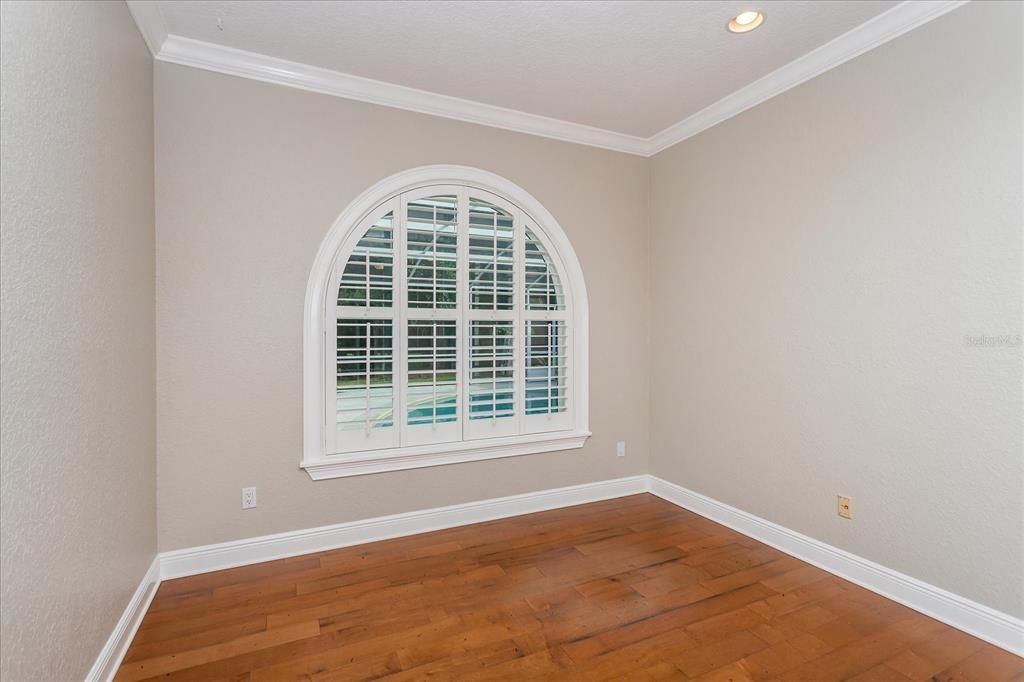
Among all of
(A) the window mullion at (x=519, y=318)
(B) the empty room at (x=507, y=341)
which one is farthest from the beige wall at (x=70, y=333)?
(A) the window mullion at (x=519, y=318)

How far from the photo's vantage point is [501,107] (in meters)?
3.14

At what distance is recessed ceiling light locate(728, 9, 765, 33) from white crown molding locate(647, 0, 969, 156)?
45 centimetres

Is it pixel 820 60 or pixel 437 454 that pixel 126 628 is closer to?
pixel 437 454

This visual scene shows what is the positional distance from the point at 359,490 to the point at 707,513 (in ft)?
7.28

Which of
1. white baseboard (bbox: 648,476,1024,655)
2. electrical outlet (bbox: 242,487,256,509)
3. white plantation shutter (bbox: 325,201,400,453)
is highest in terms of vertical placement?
white plantation shutter (bbox: 325,201,400,453)

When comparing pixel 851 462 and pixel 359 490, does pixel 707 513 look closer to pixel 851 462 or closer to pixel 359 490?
pixel 851 462

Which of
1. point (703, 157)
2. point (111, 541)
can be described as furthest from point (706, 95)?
point (111, 541)

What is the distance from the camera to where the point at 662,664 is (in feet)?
5.98

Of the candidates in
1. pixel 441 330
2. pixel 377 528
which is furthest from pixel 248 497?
pixel 441 330

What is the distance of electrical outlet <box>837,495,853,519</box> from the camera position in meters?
2.43

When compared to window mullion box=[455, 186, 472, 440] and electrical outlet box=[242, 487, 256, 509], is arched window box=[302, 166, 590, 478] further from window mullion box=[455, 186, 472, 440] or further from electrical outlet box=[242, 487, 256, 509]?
electrical outlet box=[242, 487, 256, 509]

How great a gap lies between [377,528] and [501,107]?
8.86 feet

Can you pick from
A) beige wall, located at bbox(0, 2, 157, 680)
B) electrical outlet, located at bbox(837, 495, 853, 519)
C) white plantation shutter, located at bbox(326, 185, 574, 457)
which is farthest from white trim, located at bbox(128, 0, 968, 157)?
electrical outlet, located at bbox(837, 495, 853, 519)

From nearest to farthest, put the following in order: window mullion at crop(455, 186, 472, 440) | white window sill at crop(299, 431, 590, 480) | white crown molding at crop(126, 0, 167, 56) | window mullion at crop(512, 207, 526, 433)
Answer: white crown molding at crop(126, 0, 167, 56), white window sill at crop(299, 431, 590, 480), window mullion at crop(455, 186, 472, 440), window mullion at crop(512, 207, 526, 433)
